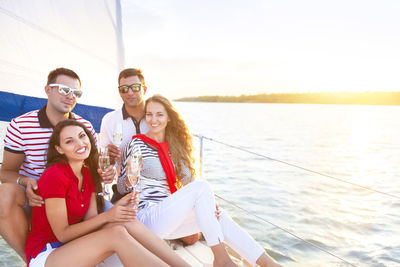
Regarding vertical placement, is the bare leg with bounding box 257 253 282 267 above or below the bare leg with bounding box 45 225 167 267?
below

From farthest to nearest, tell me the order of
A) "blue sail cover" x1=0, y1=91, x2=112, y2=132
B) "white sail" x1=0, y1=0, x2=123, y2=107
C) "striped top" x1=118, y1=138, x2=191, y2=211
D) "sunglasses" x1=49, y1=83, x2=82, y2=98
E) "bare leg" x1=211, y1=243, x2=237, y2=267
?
"white sail" x1=0, y1=0, x2=123, y2=107 < "blue sail cover" x1=0, y1=91, x2=112, y2=132 < "striped top" x1=118, y1=138, x2=191, y2=211 < "sunglasses" x1=49, y1=83, x2=82, y2=98 < "bare leg" x1=211, y1=243, x2=237, y2=267

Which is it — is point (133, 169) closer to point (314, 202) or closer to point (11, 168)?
point (11, 168)

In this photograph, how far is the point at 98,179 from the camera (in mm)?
1911

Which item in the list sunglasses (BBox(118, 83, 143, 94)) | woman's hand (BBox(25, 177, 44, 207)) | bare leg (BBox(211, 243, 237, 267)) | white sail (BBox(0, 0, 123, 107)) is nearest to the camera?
woman's hand (BBox(25, 177, 44, 207))

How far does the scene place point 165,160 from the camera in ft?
7.48

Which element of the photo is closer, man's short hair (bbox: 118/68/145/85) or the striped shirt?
the striped shirt

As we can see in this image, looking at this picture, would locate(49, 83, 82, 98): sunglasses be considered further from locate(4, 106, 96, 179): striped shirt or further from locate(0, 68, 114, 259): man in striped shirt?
locate(4, 106, 96, 179): striped shirt

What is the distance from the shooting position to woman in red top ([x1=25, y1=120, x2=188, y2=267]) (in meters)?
1.56

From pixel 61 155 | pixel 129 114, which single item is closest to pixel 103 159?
pixel 61 155

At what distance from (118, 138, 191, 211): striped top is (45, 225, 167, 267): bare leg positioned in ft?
1.59

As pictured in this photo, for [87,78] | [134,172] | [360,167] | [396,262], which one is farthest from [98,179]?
[360,167]

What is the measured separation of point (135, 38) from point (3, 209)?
3362 millimetres

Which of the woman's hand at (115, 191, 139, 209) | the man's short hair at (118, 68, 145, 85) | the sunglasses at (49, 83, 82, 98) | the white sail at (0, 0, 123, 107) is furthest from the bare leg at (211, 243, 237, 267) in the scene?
the white sail at (0, 0, 123, 107)

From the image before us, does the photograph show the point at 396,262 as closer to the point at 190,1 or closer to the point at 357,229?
the point at 357,229
